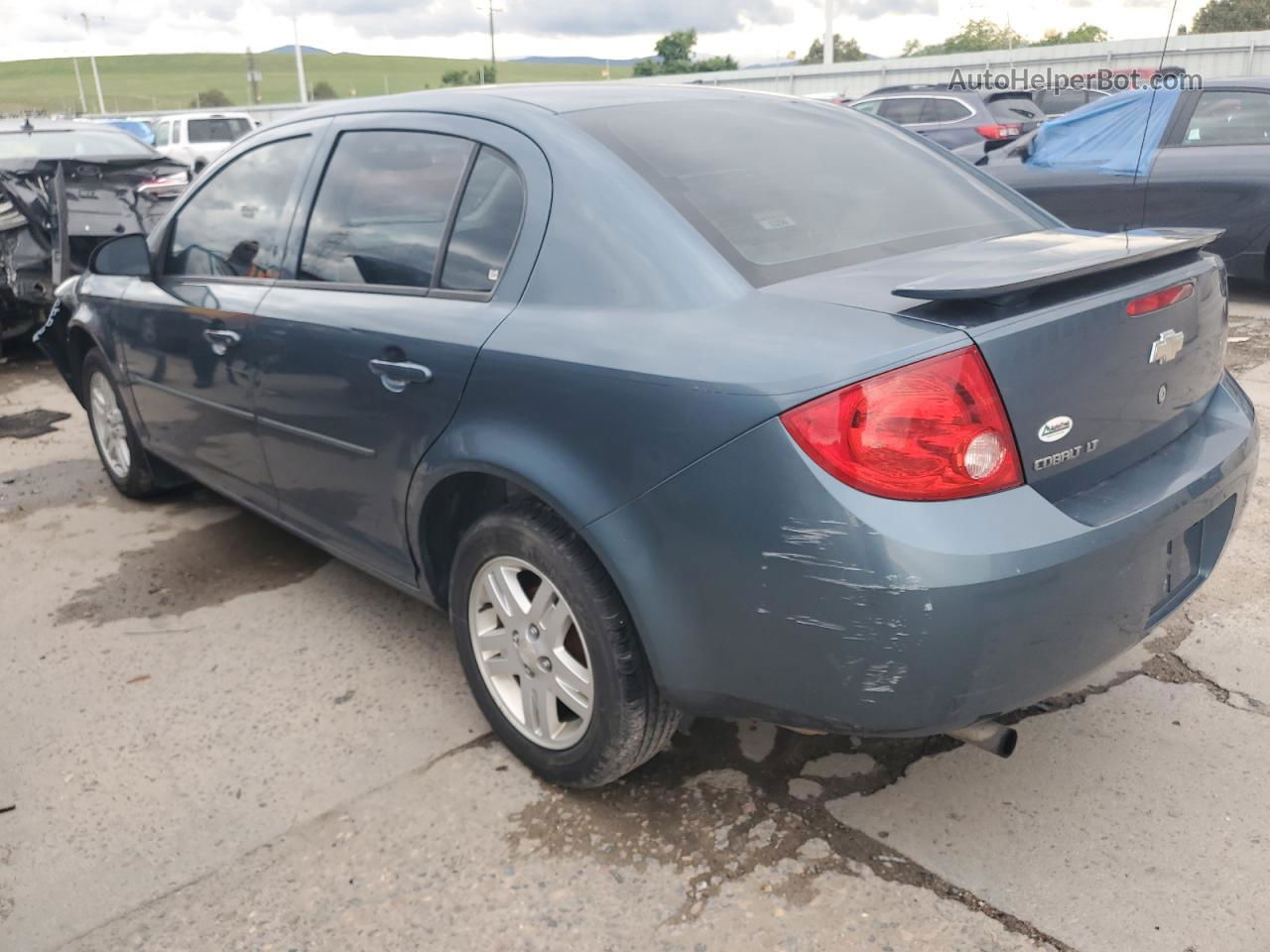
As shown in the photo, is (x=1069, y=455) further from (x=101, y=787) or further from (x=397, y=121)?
(x=101, y=787)

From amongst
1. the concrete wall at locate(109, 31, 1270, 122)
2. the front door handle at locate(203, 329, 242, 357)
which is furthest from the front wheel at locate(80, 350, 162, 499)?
the concrete wall at locate(109, 31, 1270, 122)

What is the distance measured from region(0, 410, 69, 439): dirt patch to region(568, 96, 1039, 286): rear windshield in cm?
485

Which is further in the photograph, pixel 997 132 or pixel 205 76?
pixel 205 76

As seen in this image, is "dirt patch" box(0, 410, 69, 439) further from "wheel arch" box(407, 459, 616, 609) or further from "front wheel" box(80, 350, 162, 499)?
"wheel arch" box(407, 459, 616, 609)

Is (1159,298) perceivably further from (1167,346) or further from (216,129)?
(216,129)

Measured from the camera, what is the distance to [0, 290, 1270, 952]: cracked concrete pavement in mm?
2158

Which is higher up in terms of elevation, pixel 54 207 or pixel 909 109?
pixel 909 109

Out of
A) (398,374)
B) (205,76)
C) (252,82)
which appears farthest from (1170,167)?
(205,76)

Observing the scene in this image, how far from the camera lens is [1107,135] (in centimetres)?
841

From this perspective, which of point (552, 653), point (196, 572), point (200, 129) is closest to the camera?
point (552, 653)

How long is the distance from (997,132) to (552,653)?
40.4 feet

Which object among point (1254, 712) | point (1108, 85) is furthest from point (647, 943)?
point (1108, 85)

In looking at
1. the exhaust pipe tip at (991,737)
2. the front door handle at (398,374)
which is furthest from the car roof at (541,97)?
the exhaust pipe tip at (991,737)

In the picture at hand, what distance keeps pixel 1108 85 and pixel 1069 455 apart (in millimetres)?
17457
